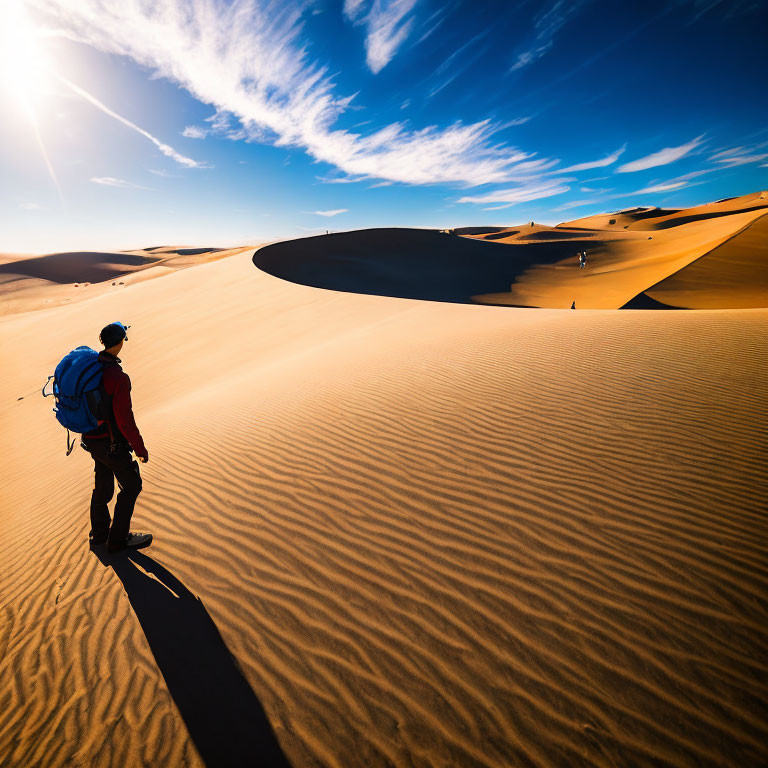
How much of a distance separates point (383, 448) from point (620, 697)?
2695 millimetres

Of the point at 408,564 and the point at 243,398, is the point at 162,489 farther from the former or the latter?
the point at 408,564

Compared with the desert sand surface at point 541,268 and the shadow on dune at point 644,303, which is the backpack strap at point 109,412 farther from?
the shadow on dune at point 644,303

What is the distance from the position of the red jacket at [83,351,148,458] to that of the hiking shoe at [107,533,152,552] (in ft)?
2.84

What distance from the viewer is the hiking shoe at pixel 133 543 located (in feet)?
10.7

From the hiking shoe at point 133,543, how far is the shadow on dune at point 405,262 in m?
15.7

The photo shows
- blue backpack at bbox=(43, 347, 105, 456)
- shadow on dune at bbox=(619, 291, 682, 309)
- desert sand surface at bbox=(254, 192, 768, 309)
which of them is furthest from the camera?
desert sand surface at bbox=(254, 192, 768, 309)

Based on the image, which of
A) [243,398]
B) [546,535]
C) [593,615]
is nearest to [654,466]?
[546,535]

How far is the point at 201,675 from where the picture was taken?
2.30m

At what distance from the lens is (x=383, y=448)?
412cm

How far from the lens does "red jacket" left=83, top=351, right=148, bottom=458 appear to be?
3031 mm

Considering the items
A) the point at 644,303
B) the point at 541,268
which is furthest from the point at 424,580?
the point at 541,268

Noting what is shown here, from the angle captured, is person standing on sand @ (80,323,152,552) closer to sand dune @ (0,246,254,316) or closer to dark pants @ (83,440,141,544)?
dark pants @ (83,440,141,544)

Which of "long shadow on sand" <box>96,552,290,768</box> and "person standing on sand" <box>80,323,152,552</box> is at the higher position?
"person standing on sand" <box>80,323,152,552</box>

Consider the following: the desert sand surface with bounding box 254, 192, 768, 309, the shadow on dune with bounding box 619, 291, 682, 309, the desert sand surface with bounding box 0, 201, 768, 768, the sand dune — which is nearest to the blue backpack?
the desert sand surface with bounding box 0, 201, 768, 768
